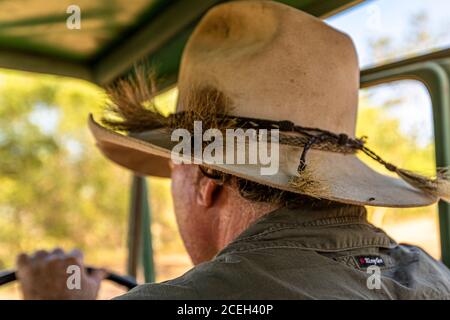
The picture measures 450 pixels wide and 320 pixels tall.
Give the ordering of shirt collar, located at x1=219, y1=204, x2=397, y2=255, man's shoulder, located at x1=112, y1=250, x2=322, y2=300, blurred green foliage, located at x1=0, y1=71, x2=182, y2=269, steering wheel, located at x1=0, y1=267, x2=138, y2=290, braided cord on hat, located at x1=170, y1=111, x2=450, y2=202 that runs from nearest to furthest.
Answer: man's shoulder, located at x1=112, y1=250, x2=322, y2=300, shirt collar, located at x1=219, y1=204, x2=397, y2=255, braided cord on hat, located at x1=170, y1=111, x2=450, y2=202, steering wheel, located at x1=0, y1=267, x2=138, y2=290, blurred green foliage, located at x1=0, y1=71, x2=182, y2=269

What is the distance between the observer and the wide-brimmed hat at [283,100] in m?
1.18

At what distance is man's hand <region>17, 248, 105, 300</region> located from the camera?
1466 mm

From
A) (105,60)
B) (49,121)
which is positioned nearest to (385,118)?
(105,60)

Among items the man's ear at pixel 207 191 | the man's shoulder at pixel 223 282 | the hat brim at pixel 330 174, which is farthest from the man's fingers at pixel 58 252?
the man's shoulder at pixel 223 282

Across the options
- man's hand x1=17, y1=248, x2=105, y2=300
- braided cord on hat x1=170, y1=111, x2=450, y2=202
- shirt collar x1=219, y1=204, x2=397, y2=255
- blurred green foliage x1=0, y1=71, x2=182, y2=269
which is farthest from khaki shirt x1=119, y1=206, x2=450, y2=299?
blurred green foliage x1=0, y1=71, x2=182, y2=269

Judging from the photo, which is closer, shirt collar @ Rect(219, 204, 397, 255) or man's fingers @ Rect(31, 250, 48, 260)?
shirt collar @ Rect(219, 204, 397, 255)

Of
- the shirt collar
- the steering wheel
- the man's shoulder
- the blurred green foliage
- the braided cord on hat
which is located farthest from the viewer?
the blurred green foliage

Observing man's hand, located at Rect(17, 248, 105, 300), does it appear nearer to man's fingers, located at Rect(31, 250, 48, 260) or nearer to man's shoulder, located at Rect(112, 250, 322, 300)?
man's fingers, located at Rect(31, 250, 48, 260)

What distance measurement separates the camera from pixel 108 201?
9.27 meters

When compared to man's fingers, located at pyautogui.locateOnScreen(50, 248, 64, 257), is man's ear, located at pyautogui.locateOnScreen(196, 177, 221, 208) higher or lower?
higher

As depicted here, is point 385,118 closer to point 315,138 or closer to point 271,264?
point 315,138

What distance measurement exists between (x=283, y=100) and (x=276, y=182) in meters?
0.28

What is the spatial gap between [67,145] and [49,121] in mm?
572

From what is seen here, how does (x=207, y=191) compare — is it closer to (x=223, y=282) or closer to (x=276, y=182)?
(x=276, y=182)
